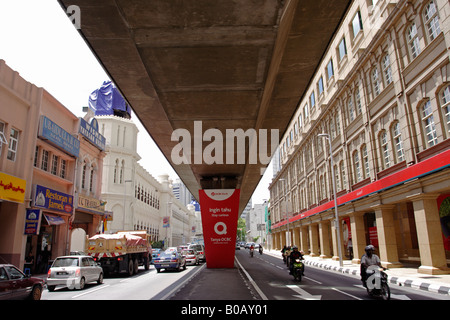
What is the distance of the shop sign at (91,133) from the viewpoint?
28797 millimetres

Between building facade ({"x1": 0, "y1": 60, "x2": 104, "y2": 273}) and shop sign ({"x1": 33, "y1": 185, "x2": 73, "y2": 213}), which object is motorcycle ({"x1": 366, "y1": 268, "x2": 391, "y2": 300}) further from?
shop sign ({"x1": 33, "y1": 185, "x2": 73, "y2": 213})

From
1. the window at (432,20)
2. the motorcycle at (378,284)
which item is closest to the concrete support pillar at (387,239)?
the window at (432,20)

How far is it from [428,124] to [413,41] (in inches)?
197

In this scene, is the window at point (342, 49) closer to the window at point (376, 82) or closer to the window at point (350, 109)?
the window at point (350, 109)

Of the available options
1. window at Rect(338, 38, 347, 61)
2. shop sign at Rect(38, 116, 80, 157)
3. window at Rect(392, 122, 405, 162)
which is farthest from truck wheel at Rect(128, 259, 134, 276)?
window at Rect(338, 38, 347, 61)

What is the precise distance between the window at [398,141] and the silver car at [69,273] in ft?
61.9

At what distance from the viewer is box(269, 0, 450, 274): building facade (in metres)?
16.8

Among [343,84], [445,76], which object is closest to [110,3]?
[445,76]

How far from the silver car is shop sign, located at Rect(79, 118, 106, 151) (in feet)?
52.7

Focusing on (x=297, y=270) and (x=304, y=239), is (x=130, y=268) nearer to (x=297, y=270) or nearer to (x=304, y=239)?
(x=297, y=270)

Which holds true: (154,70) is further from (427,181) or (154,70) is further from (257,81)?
(427,181)

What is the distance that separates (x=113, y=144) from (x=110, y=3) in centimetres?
4289

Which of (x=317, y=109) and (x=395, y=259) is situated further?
(x=317, y=109)

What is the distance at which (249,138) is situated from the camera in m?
15.9
